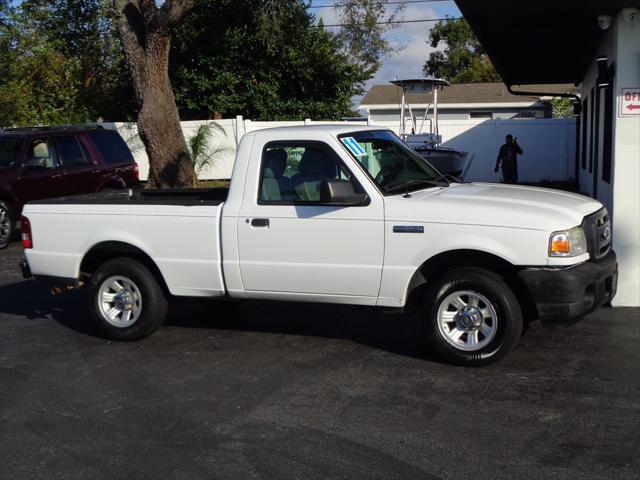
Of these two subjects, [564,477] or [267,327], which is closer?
[564,477]

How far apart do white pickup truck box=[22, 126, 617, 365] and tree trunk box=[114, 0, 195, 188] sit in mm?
9690

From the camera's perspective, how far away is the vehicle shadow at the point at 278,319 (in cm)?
736

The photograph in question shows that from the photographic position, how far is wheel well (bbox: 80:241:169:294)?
24.2 ft

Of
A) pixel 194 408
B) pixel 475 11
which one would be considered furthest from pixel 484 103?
pixel 194 408

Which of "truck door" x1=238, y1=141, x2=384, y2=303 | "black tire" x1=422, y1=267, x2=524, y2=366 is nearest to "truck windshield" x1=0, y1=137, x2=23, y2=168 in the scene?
"truck door" x1=238, y1=141, x2=384, y2=303

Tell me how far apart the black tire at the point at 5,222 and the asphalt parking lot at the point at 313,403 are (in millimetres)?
5966

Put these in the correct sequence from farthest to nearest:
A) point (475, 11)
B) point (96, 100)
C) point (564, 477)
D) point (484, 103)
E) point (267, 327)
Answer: point (484, 103) < point (96, 100) < point (475, 11) < point (267, 327) < point (564, 477)

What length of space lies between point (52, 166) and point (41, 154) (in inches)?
10.9

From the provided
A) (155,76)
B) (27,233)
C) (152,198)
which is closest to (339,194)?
(152,198)

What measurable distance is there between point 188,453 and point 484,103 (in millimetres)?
34087

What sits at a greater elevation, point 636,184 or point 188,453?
point 636,184

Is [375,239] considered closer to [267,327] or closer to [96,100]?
[267,327]

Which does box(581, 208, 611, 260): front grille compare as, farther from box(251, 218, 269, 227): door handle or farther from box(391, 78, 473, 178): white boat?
box(391, 78, 473, 178): white boat

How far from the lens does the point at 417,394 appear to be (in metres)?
5.80
